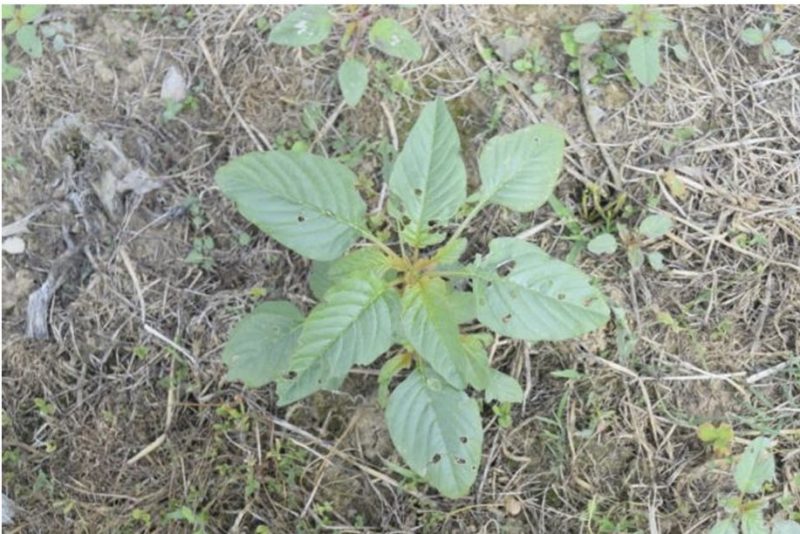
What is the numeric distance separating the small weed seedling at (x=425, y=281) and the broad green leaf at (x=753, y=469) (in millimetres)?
575

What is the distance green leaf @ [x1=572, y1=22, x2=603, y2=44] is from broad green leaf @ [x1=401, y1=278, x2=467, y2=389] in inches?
32.5

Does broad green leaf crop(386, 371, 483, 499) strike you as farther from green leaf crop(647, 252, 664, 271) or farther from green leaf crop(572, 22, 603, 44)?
green leaf crop(572, 22, 603, 44)

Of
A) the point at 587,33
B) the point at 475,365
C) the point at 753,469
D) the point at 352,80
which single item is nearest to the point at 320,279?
the point at 475,365

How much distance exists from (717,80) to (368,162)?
0.90 metres

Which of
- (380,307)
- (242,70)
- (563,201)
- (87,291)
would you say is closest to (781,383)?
(563,201)

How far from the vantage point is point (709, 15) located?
6.98ft

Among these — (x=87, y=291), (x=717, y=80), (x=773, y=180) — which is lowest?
(x=87, y=291)

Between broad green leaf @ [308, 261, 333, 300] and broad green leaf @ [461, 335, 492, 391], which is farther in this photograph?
broad green leaf @ [308, 261, 333, 300]

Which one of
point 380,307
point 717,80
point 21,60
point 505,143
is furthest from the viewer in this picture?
Answer: point 21,60

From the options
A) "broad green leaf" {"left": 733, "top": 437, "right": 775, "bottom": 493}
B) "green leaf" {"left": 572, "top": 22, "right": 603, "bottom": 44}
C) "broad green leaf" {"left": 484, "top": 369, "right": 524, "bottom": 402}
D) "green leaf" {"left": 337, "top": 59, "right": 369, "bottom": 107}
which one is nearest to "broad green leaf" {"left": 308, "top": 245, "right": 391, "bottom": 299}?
"broad green leaf" {"left": 484, "top": 369, "right": 524, "bottom": 402}

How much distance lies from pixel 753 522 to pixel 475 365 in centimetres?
76

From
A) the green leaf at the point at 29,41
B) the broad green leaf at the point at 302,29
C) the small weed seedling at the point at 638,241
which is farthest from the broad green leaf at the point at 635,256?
the green leaf at the point at 29,41

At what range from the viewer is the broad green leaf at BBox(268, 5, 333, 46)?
209 centimetres

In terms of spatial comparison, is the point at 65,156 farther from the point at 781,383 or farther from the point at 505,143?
the point at 781,383
